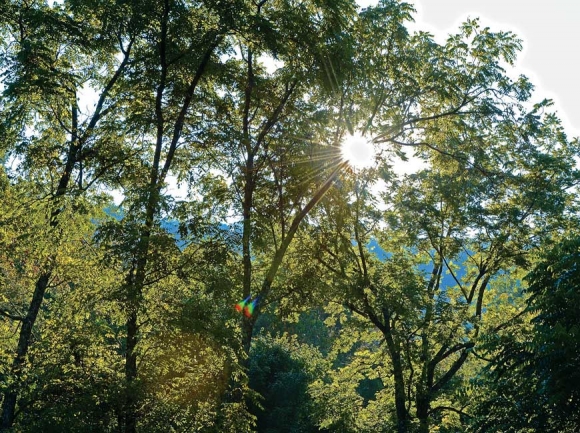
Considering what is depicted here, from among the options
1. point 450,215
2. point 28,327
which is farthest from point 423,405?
point 28,327

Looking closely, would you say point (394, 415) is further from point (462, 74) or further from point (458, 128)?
point (462, 74)

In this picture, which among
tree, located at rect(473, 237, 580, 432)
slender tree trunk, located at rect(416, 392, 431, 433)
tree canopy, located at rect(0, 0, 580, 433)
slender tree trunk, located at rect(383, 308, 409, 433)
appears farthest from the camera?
slender tree trunk, located at rect(416, 392, 431, 433)

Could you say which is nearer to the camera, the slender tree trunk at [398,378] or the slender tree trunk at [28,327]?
the slender tree trunk at [28,327]

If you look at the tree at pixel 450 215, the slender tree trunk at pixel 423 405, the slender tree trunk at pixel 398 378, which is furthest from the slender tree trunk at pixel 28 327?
the slender tree trunk at pixel 423 405

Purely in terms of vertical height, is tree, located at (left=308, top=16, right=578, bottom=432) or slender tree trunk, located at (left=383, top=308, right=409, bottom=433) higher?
tree, located at (left=308, top=16, right=578, bottom=432)

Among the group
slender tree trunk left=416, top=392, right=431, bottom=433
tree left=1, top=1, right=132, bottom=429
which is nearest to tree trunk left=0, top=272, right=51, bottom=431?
tree left=1, top=1, right=132, bottom=429

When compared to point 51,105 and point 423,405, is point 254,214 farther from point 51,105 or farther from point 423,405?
point 423,405

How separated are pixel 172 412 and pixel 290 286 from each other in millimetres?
6100

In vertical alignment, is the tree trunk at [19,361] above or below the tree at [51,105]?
below

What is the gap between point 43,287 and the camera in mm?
11227

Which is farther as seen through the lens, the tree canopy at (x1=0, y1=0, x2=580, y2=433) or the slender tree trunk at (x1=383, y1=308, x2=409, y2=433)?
the slender tree trunk at (x1=383, y1=308, x2=409, y2=433)

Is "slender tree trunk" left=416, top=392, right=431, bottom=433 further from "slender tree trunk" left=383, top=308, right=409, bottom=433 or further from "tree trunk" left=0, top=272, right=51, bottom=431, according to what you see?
"tree trunk" left=0, top=272, right=51, bottom=431

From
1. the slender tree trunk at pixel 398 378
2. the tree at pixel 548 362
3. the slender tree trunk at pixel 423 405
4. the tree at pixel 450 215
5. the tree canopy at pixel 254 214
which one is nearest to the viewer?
the tree at pixel 548 362

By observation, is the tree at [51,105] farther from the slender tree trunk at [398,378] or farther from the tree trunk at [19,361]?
the slender tree trunk at [398,378]
